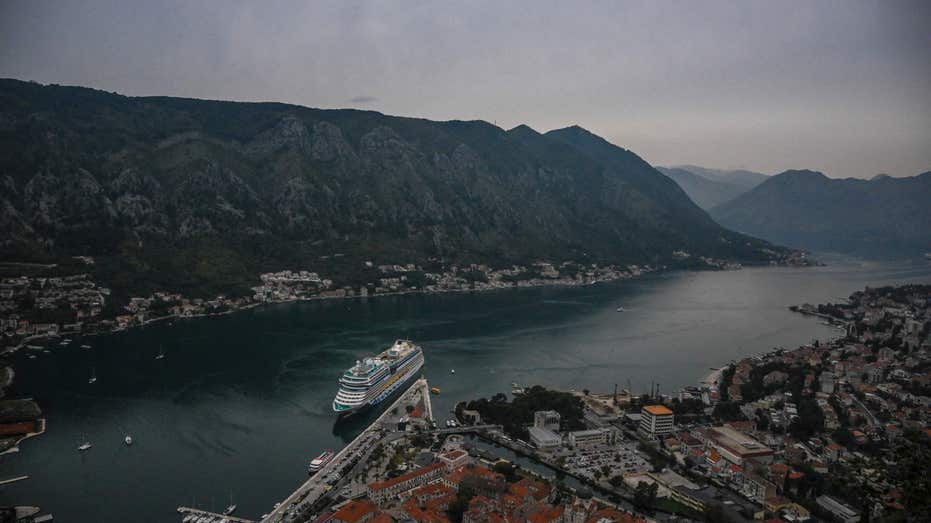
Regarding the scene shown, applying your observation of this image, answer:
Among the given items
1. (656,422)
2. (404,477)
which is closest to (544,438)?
(656,422)

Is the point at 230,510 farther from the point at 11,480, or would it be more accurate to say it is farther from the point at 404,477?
the point at 11,480

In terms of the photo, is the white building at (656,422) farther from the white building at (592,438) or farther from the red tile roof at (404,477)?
the red tile roof at (404,477)

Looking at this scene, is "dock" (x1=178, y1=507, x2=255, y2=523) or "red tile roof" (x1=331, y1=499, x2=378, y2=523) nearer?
"red tile roof" (x1=331, y1=499, x2=378, y2=523)

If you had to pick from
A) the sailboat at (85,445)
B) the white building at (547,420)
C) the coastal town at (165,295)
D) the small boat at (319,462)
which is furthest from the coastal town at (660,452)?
the coastal town at (165,295)

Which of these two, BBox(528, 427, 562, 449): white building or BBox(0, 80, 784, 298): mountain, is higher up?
BBox(0, 80, 784, 298): mountain

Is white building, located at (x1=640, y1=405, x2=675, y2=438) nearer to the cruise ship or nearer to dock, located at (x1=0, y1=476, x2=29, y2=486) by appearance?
the cruise ship

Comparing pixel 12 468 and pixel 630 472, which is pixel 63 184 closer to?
pixel 12 468

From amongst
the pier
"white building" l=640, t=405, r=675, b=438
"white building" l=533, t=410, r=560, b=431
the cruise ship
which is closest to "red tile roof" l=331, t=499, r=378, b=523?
the pier

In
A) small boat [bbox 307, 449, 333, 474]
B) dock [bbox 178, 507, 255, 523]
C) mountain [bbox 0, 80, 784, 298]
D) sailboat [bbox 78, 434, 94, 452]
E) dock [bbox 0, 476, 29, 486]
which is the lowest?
dock [bbox 178, 507, 255, 523]
